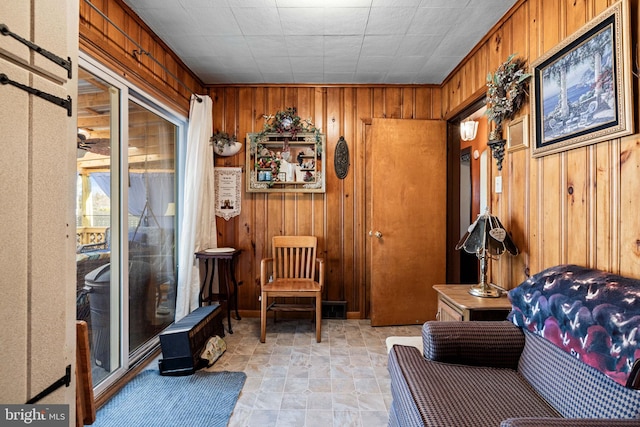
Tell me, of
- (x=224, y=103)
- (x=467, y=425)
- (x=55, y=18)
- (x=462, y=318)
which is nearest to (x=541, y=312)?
(x=462, y=318)

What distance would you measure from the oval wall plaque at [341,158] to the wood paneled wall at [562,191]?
142 centimetres

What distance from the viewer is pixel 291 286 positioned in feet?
9.49

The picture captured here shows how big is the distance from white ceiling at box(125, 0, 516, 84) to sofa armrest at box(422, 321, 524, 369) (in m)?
2.02

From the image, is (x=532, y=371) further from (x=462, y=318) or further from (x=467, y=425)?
(x=467, y=425)

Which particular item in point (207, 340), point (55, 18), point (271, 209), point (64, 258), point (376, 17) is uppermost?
point (376, 17)

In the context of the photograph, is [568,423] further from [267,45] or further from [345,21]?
[267,45]

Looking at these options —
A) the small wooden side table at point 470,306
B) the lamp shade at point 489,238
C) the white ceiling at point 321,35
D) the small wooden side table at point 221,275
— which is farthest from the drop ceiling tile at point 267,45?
the small wooden side table at point 470,306

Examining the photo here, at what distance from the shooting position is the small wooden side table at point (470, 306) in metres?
1.78

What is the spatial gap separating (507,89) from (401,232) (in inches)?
62.0

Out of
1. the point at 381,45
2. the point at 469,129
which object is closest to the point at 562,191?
the point at 469,129

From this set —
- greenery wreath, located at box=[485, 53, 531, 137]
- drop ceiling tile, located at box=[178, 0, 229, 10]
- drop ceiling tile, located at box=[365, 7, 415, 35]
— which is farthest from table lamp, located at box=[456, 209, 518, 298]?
drop ceiling tile, located at box=[178, 0, 229, 10]

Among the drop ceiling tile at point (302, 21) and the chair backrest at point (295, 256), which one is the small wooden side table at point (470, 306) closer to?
the chair backrest at point (295, 256)

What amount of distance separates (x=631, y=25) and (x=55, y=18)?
Answer: 7.18 ft

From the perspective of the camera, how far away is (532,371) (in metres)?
1.43
